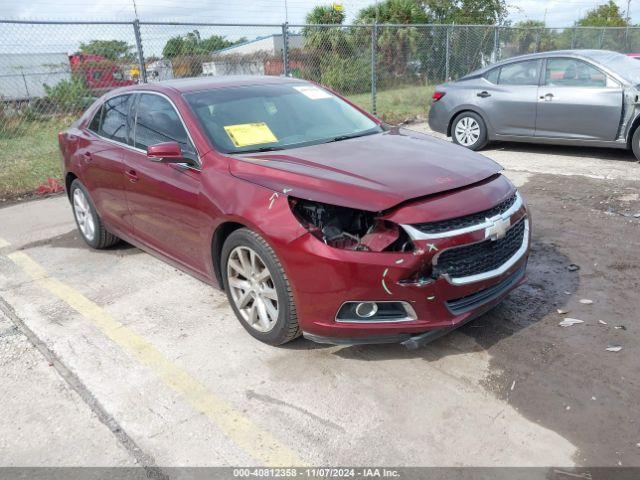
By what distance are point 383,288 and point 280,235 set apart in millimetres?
630

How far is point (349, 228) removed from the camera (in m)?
3.06

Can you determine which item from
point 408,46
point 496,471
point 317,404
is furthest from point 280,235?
point 408,46

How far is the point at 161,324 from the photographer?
153 inches

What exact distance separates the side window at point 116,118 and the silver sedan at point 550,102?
5881mm

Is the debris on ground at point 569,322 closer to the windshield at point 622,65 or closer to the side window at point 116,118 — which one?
the side window at point 116,118

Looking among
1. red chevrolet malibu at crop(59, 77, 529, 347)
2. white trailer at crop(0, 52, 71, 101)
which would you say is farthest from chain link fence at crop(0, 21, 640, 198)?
red chevrolet malibu at crop(59, 77, 529, 347)

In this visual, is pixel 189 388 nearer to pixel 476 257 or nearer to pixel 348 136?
pixel 476 257

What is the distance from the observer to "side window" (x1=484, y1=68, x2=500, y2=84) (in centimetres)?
873

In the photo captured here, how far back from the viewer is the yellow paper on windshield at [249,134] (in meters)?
3.77

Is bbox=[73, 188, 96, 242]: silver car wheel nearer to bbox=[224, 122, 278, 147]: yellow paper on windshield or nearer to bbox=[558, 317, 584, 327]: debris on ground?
Result: bbox=[224, 122, 278, 147]: yellow paper on windshield

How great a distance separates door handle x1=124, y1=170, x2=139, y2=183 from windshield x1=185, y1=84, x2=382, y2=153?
0.76 metres

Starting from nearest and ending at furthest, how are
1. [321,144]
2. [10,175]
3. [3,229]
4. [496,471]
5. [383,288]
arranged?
[496,471], [383,288], [321,144], [3,229], [10,175]

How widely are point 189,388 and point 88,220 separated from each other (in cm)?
294

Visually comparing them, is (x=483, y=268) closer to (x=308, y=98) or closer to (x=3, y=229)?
(x=308, y=98)
